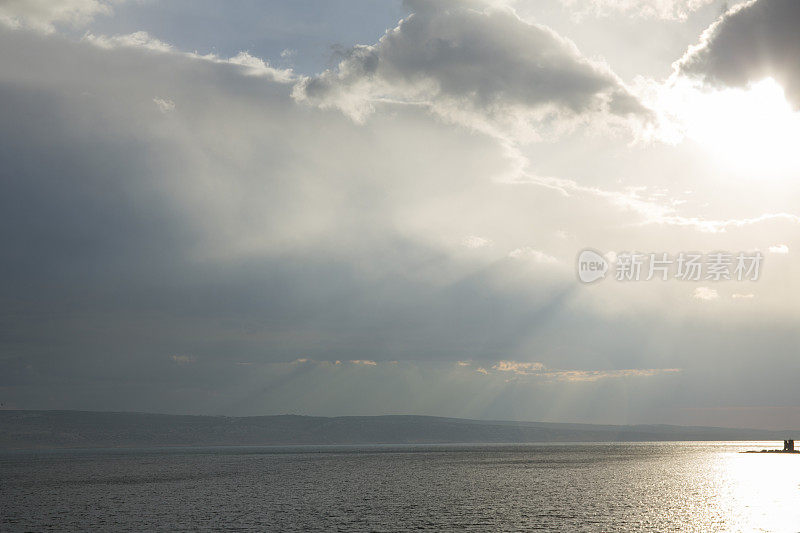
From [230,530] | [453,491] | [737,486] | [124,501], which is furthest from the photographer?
[737,486]

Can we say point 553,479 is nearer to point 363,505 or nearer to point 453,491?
point 453,491

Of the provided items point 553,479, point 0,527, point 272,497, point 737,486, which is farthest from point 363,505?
point 737,486

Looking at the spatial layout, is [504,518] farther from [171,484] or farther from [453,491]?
[171,484]

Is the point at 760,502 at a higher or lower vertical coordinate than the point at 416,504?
higher

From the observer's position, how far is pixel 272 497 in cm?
11250

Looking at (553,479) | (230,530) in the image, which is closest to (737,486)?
(553,479)

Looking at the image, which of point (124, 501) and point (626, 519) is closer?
point (626, 519)

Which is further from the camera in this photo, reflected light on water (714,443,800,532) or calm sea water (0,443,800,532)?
calm sea water (0,443,800,532)

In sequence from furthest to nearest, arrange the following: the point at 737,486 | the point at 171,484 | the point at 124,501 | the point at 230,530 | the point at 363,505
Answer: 1. the point at 171,484
2. the point at 737,486
3. the point at 124,501
4. the point at 363,505
5. the point at 230,530

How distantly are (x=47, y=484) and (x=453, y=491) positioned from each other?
3756 inches

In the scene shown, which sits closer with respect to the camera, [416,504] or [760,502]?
[760,502]

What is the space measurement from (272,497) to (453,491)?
102 feet

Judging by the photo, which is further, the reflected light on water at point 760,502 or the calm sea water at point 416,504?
the calm sea water at point 416,504

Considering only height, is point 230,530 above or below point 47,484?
above
